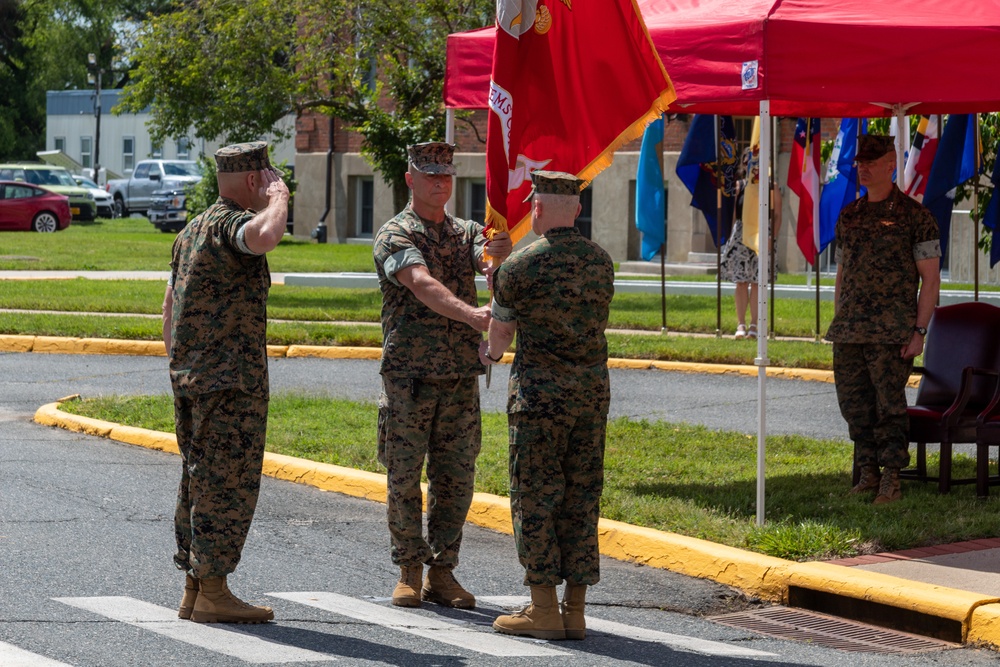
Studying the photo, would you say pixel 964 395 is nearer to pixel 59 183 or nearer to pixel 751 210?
pixel 751 210

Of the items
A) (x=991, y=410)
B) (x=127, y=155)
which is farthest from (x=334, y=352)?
(x=127, y=155)

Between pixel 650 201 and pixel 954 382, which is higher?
pixel 650 201

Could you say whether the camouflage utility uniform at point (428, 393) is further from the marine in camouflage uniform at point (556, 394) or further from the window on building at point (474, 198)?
the window on building at point (474, 198)

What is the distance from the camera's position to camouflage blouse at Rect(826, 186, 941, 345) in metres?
8.80

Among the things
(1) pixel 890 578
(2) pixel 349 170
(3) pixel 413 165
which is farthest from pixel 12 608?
(2) pixel 349 170

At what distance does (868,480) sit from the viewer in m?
9.05

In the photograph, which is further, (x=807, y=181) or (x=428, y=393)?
(x=807, y=181)

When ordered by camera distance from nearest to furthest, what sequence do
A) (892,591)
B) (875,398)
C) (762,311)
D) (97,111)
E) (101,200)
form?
(892,591) → (762,311) → (875,398) → (101,200) → (97,111)

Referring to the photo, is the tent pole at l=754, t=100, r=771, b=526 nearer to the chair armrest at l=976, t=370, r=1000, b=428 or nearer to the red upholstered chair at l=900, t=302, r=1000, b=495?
the red upholstered chair at l=900, t=302, r=1000, b=495

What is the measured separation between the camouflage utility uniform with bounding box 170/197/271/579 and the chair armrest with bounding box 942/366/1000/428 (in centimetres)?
442

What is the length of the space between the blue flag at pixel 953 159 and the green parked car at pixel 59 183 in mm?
37153

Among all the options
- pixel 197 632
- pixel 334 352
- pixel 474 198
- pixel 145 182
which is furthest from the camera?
pixel 145 182

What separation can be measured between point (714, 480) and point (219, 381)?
4.13 metres

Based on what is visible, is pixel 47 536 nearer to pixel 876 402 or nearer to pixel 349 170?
pixel 876 402
